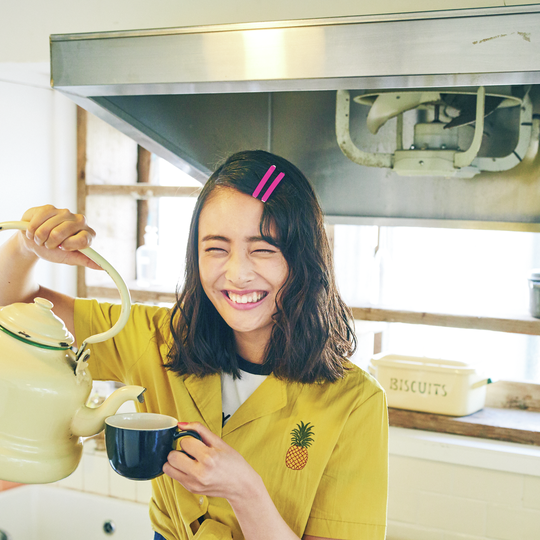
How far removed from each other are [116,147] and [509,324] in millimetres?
1702

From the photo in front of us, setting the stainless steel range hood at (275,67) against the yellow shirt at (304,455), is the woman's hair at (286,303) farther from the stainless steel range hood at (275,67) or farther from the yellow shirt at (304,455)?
the stainless steel range hood at (275,67)

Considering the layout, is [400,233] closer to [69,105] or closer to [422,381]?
[422,381]

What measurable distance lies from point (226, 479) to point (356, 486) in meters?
0.30

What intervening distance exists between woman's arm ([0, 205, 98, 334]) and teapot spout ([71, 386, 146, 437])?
0.24 meters

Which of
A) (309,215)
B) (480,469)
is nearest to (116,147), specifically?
(309,215)

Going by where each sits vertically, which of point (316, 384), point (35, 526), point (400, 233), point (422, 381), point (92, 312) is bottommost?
point (35, 526)

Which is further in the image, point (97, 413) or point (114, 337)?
point (114, 337)

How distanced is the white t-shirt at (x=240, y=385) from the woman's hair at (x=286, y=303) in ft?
0.06

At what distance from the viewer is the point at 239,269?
0.90 metres

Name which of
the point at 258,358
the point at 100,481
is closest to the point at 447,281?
Answer: the point at 258,358

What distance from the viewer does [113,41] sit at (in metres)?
0.84

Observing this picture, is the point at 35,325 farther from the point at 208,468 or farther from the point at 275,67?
the point at 275,67

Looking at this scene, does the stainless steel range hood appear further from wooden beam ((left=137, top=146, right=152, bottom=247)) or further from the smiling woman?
wooden beam ((left=137, top=146, right=152, bottom=247))

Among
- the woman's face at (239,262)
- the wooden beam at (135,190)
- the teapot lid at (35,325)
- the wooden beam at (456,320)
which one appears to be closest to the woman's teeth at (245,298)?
the woman's face at (239,262)
